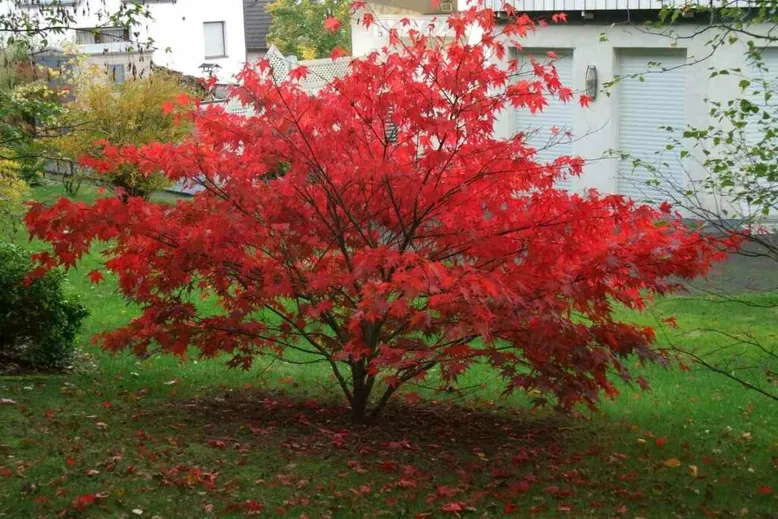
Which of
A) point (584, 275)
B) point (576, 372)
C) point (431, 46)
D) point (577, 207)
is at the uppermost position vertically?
point (431, 46)

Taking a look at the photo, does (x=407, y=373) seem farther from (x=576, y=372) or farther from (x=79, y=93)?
(x=79, y=93)

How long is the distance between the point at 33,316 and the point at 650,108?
13276mm

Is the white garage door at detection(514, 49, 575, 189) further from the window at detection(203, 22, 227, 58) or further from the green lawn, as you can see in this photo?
the window at detection(203, 22, 227, 58)

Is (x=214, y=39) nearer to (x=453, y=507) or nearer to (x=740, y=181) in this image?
(x=740, y=181)

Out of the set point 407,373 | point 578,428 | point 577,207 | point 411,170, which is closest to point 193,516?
point 407,373

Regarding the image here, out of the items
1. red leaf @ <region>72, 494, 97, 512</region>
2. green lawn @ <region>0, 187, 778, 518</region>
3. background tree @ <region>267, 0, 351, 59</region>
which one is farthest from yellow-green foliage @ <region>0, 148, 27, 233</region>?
background tree @ <region>267, 0, 351, 59</region>

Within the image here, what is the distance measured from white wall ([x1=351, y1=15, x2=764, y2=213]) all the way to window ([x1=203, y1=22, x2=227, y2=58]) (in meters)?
21.9

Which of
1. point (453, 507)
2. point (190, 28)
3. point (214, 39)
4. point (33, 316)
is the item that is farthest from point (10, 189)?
point (214, 39)

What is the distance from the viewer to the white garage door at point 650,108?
1850cm

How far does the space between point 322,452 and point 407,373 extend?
73cm

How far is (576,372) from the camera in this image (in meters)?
6.80

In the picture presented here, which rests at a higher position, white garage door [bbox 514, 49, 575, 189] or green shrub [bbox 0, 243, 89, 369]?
white garage door [bbox 514, 49, 575, 189]

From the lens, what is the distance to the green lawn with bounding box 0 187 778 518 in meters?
5.72

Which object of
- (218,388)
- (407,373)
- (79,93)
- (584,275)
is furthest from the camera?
(79,93)
